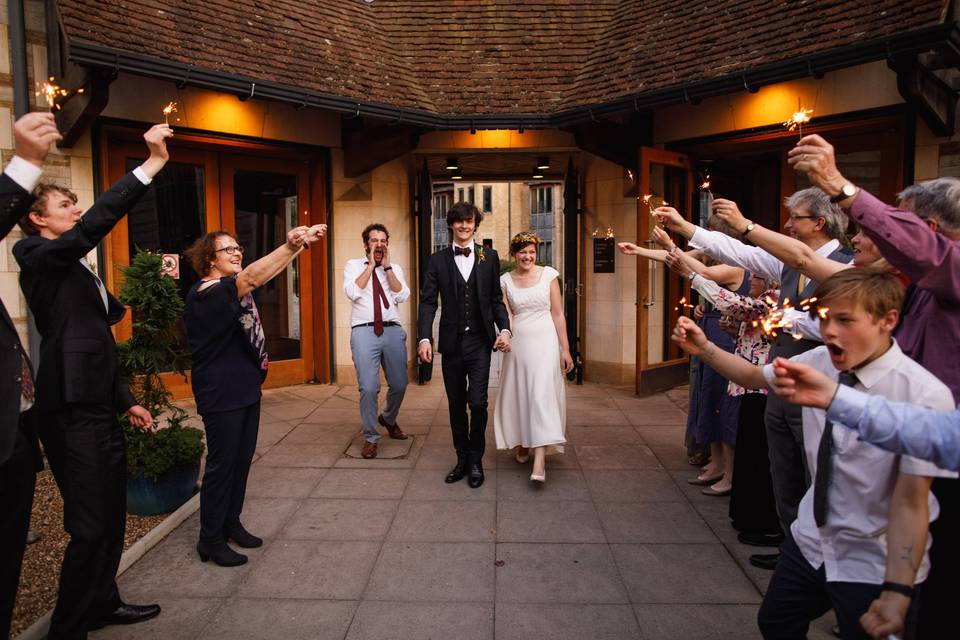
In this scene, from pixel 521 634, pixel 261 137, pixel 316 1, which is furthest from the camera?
pixel 316 1

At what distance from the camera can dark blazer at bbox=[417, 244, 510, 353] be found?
5.47m

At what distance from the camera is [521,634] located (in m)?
3.25

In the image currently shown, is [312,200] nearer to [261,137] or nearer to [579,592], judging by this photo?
[261,137]

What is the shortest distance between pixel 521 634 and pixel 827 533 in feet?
5.50

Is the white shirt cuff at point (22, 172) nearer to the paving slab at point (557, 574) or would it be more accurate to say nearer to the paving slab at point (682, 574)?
the paving slab at point (557, 574)

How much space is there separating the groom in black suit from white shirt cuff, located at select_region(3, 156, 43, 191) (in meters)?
3.33

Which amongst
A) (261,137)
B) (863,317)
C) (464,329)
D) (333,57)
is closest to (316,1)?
(333,57)

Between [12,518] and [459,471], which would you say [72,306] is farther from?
[459,471]

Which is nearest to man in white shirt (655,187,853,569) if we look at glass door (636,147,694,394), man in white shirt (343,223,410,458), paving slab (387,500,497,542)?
paving slab (387,500,497,542)

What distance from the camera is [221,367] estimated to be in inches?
155


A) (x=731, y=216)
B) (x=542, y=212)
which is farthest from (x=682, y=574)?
(x=542, y=212)

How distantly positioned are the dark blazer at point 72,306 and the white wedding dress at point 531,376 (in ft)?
10.5

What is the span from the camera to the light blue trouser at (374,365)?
6.09 m

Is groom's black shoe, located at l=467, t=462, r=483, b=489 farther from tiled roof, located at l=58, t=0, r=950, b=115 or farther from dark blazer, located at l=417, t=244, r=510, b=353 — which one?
tiled roof, located at l=58, t=0, r=950, b=115
